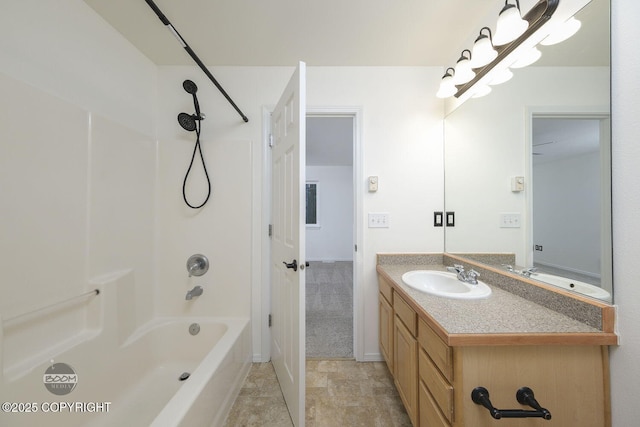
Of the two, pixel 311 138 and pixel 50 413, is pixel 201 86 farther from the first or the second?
pixel 50 413

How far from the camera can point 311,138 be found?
332 cm

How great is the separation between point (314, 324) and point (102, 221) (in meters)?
1.97

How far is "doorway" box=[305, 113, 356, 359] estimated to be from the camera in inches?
77.8

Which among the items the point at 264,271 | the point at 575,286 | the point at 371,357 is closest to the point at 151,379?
the point at 264,271

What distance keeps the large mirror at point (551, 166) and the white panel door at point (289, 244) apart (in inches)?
46.0

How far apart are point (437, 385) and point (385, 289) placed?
715 mm

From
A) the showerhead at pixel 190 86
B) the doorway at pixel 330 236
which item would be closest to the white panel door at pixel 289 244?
the doorway at pixel 330 236

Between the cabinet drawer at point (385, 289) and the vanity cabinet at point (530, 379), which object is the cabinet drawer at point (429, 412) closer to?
the vanity cabinet at point (530, 379)

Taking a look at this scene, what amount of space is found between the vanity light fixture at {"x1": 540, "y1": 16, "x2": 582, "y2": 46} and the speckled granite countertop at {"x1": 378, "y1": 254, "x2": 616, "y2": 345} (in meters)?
1.16

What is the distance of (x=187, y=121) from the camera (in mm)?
1569

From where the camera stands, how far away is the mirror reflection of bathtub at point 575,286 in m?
0.77

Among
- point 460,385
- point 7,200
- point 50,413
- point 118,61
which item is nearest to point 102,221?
point 7,200

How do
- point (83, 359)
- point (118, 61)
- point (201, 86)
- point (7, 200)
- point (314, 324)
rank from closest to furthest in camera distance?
point (7, 200)
point (83, 359)
point (118, 61)
point (201, 86)
point (314, 324)

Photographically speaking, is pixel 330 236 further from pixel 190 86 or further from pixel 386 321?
pixel 190 86
